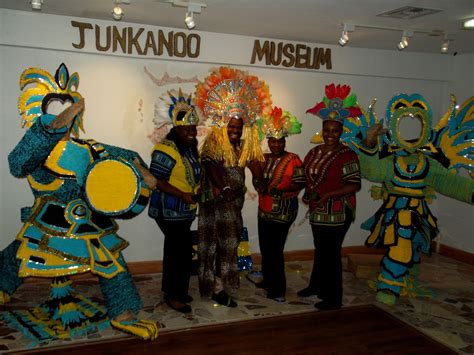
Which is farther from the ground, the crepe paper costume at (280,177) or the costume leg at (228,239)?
the crepe paper costume at (280,177)

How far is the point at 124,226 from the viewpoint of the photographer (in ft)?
15.6

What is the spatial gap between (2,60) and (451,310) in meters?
4.67

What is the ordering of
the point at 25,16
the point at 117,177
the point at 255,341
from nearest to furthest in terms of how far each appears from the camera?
the point at 117,177 → the point at 255,341 → the point at 25,16

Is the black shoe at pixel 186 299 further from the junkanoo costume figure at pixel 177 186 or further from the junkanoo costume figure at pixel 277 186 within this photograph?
the junkanoo costume figure at pixel 277 186

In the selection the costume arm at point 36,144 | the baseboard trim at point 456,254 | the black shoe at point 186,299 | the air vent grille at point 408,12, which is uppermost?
the air vent grille at point 408,12

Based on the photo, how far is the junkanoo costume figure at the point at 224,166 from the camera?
146 inches

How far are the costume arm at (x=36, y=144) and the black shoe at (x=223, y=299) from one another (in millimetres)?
1883

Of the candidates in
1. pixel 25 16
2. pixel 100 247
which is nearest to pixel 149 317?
pixel 100 247

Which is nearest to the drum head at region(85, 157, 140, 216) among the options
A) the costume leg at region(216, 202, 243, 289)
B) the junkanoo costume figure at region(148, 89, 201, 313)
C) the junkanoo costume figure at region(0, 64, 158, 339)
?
the junkanoo costume figure at region(0, 64, 158, 339)

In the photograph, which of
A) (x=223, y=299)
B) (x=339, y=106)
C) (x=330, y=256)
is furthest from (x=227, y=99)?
(x=223, y=299)

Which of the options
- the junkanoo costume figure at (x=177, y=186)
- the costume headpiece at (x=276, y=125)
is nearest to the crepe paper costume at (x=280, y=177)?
the costume headpiece at (x=276, y=125)

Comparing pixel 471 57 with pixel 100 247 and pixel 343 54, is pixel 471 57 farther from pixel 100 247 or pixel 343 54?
pixel 100 247

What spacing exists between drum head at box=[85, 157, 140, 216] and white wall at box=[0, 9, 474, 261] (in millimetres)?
1598

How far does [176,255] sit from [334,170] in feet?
4.91
